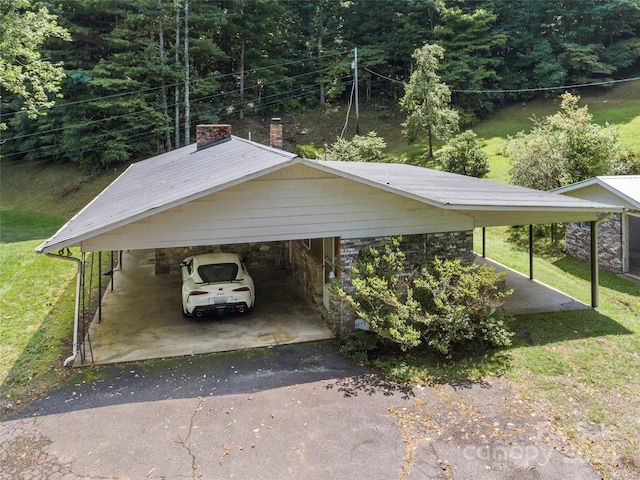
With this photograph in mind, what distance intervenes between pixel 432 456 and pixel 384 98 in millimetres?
34864

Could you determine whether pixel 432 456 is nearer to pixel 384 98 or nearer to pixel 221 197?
pixel 221 197

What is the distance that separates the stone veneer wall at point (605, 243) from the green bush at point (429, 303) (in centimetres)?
779

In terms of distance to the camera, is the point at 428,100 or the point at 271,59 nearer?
the point at 428,100

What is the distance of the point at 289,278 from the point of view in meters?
12.7

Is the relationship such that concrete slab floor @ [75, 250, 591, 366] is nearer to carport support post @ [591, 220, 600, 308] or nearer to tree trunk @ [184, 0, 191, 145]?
carport support post @ [591, 220, 600, 308]

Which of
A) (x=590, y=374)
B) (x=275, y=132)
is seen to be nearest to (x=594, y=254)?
(x=590, y=374)

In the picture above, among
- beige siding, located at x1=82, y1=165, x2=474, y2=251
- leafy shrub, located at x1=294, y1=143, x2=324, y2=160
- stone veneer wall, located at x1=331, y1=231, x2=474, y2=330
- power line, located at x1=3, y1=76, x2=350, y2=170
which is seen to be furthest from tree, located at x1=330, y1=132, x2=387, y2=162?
beige siding, located at x1=82, y1=165, x2=474, y2=251

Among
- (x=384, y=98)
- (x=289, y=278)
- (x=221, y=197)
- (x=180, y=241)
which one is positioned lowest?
(x=289, y=278)

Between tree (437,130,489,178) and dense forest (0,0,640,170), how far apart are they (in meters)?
9.58

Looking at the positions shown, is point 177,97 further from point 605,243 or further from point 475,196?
point 605,243

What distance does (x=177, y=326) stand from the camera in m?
9.21

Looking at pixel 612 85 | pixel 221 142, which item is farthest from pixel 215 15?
pixel 612 85

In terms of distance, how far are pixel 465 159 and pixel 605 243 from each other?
10.3 m

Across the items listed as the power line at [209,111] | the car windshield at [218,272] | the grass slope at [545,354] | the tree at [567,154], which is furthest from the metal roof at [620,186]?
the power line at [209,111]
